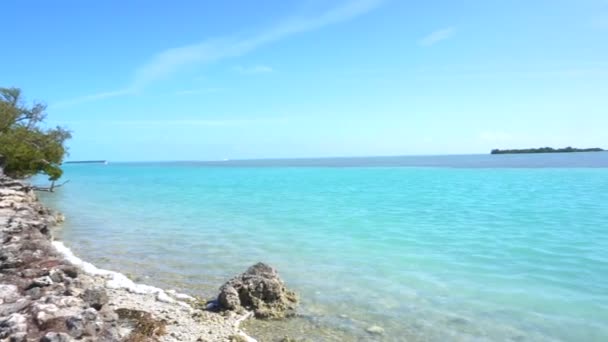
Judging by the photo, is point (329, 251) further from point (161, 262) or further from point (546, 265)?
point (546, 265)

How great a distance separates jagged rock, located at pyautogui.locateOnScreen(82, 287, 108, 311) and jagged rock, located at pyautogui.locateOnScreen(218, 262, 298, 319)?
2.34 m

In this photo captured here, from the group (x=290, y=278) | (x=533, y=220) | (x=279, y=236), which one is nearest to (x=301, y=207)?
(x=279, y=236)

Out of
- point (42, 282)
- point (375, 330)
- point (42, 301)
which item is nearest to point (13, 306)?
point (42, 301)

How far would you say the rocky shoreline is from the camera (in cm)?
571

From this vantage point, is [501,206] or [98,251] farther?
[501,206]

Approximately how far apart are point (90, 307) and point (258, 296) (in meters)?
3.22

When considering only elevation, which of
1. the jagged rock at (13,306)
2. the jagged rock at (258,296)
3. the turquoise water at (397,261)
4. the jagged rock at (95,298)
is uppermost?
the jagged rock at (13,306)

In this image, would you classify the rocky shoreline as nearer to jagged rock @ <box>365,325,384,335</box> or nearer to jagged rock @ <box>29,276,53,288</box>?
jagged rock @ <box>29,276,53,288</box>

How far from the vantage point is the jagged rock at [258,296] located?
8727mm

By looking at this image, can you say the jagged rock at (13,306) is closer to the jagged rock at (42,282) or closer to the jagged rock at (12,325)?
the jagged rock at (12,325)

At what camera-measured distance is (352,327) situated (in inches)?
327

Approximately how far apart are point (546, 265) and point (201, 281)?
9.12 metres

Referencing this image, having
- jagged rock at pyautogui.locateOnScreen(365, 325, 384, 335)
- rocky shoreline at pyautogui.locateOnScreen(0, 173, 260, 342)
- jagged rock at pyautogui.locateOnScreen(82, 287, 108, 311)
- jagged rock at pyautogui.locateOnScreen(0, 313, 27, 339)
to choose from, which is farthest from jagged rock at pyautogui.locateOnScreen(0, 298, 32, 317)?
jagged rock at pyautogui.locateOnScreen(365, 325, 384, 335)

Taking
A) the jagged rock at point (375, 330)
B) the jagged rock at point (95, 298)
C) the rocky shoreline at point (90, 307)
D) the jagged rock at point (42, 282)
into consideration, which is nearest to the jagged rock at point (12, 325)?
the rocky shoreline at point (90, 307)
